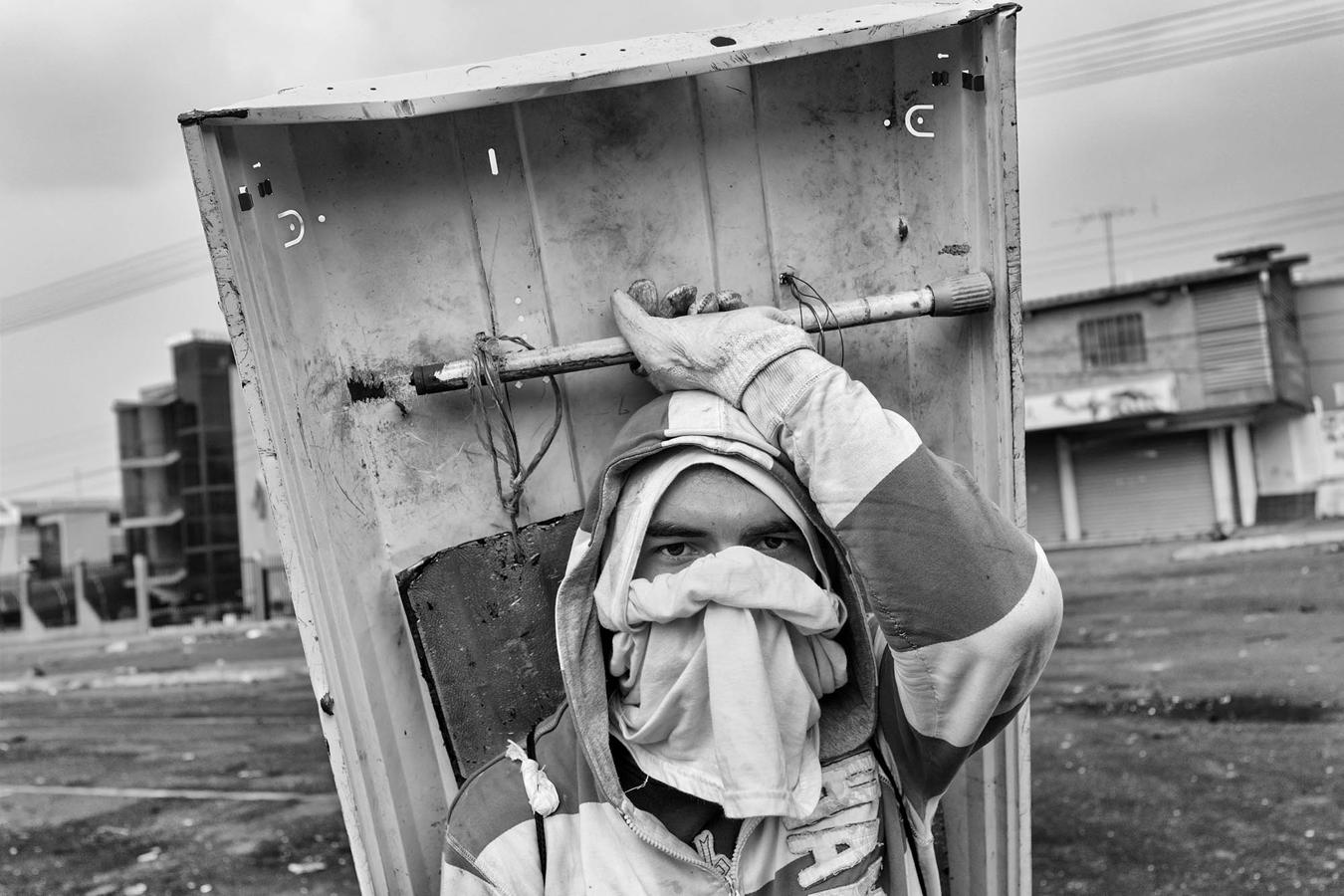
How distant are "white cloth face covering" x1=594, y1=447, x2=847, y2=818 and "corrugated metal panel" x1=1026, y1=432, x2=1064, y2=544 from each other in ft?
66.8

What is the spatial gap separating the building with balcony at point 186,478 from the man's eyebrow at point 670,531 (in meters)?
32.7

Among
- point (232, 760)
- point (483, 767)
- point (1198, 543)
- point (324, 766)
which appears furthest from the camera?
point (1198, 543)

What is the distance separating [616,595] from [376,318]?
0.91 meters

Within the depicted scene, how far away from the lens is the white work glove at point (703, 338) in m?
1.61

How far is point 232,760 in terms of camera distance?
25.3 feet

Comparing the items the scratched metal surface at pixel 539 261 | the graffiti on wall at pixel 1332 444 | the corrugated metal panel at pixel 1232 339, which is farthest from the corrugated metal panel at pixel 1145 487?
the scratched metal surface at pixel 539 261

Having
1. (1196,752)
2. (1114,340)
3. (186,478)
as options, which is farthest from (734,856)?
(186,478)

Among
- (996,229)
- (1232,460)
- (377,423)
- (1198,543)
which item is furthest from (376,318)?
(1232,460)

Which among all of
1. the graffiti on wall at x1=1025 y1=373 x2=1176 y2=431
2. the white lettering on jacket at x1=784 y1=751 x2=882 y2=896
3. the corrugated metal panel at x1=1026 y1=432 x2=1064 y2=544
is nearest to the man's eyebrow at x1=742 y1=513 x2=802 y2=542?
the white lettering on jacket at x1=784 y1=751 x2=882 y2=896

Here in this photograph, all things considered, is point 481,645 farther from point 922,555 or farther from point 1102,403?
point 1102,403

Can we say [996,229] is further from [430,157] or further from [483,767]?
[483,767]

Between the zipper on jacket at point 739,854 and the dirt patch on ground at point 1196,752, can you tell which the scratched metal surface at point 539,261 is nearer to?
the zipper on jacket at point 739,854

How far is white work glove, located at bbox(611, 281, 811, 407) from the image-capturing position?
1606 mm

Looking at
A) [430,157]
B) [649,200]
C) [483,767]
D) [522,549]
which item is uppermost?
[430,157]
